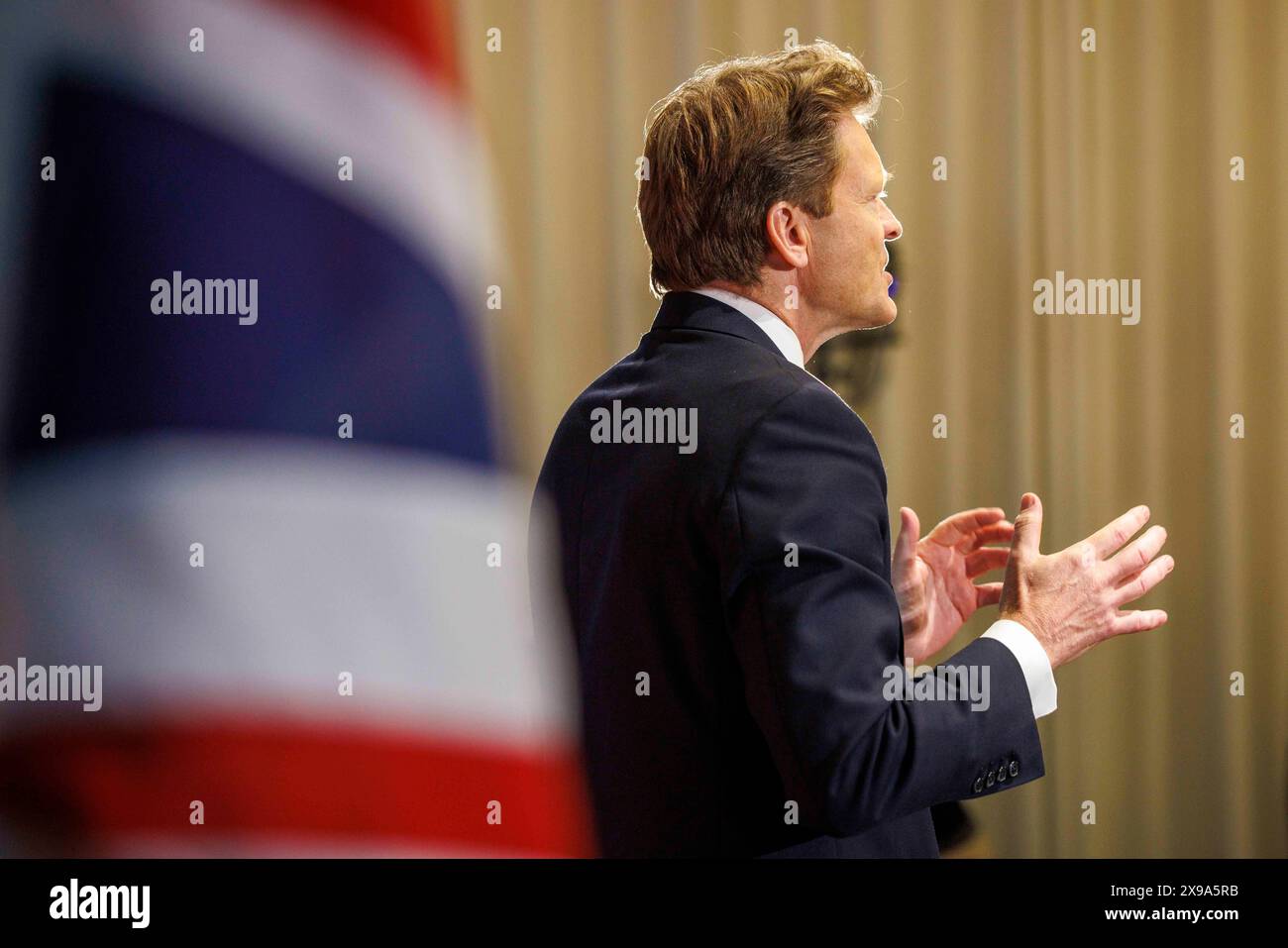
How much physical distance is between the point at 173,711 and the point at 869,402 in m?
1.69

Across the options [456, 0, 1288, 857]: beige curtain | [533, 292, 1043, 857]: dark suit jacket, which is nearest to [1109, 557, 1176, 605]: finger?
[533, 292, 1043, 857]: dark suit jacket

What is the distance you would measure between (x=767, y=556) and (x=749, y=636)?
0.20 feet

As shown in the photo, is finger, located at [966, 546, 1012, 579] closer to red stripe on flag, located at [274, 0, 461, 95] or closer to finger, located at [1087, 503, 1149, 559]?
finger, located at [1087, 503, 1149, 559]

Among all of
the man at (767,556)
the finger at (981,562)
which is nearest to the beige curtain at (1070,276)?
the finger at (981,562)

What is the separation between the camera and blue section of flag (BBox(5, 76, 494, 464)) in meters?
0.76

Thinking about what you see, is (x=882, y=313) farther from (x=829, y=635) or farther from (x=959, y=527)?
(x=829, y=635)

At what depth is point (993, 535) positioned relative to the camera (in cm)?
117

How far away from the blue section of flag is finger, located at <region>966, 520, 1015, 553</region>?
57 cm

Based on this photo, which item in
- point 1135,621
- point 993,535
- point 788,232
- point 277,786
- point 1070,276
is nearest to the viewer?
point 277,786

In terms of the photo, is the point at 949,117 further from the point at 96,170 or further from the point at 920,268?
the point at 96,170

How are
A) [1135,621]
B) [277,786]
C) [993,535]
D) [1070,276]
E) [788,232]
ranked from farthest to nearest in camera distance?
1. [1070,276]
2. [993,535]
3. [788,232]
4. [1135,621]
5. [277,786]

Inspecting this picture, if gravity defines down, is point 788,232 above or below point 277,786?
above

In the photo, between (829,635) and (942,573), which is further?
(942,573)

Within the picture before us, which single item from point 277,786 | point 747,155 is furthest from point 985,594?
point 277,786
